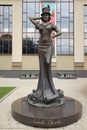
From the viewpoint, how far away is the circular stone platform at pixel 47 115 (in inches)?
268

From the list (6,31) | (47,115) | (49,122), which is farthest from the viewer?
(6,31)

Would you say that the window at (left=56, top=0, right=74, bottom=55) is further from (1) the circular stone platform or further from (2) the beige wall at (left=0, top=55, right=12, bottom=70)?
(1) the circular stone platform

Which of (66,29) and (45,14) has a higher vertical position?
(66,29)

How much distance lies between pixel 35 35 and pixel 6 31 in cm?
383

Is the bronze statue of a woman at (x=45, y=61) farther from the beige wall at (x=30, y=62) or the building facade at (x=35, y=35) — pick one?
the beige wall at (x=30, y=62)

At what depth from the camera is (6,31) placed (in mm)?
27672

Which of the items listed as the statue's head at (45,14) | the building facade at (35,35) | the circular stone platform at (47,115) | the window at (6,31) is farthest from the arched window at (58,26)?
the circular stone platform at (47,115)

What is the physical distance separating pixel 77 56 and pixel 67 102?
738 inches

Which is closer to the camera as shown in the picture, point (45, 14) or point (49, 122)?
point (49, 122)

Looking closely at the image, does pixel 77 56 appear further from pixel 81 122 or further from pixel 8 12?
pixel 81 122

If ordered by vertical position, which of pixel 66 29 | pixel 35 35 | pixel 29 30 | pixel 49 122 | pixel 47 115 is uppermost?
pixel 66 29

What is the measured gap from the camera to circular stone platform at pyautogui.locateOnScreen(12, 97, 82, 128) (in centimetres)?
681

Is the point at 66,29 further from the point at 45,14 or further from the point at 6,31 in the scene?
the point at 45,14

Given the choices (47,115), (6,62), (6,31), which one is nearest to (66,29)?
(6,31)
